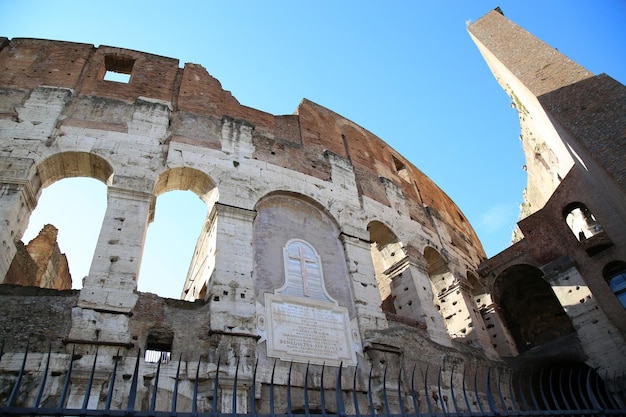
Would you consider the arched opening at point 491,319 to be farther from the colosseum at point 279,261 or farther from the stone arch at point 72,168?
the stone arch at point 72,168

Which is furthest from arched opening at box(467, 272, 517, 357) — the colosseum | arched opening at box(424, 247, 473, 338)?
→ arched opening at box(424, 247, 473, 338)

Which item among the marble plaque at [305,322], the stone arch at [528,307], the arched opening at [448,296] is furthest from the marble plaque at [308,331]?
the stone arch at [528,307]

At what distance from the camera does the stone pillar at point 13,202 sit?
7.35 metres

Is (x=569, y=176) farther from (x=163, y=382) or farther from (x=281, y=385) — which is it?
(x=163, y=382)

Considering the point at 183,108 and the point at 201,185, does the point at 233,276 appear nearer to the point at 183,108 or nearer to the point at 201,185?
the point at 201,185

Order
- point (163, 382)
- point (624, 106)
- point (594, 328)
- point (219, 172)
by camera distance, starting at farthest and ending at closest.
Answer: point (594, 328) → point (219, 172) → point (624, 106) → point (163, 382)

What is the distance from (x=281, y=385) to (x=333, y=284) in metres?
2.73

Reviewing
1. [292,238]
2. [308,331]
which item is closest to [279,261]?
[292,238]

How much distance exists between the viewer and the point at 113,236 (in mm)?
7797

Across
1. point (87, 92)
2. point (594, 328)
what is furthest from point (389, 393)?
point (87, 92)

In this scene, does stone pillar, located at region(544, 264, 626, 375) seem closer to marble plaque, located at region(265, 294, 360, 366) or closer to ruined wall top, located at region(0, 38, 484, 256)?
ruined wall top, located at region(0, 38, 484, 256)

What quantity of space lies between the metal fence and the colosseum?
75mm

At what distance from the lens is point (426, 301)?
10.6 metres

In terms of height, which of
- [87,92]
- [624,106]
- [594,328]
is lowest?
[594,328]
